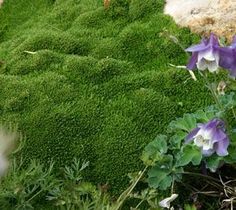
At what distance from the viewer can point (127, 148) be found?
3031 millimetres

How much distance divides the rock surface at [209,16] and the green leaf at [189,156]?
99cm

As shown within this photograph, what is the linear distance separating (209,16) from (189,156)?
116 cm

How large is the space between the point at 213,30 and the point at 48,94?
949 millimetres

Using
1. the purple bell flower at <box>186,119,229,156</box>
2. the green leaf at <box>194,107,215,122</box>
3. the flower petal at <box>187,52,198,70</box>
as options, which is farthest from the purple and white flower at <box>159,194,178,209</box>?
the flower petal at <box>187,52,198,70</box>

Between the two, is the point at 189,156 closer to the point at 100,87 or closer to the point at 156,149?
the point at 156,149

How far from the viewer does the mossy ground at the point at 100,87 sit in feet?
10.0

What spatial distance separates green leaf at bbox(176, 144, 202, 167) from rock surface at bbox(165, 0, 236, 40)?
0.99 meters

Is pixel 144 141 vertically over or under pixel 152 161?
under

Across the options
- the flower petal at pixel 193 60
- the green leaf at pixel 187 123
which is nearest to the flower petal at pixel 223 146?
the green leaf at pixel 187 123

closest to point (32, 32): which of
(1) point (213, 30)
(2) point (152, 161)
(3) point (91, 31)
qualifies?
(3) point (91, 31)

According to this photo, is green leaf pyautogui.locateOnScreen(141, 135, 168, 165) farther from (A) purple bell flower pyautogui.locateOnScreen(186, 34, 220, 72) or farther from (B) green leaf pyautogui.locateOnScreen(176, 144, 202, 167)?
(A) purple bell flower pyautogui.locateOnScreen(186, 34, 220, 72)

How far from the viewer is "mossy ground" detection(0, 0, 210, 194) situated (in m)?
3.06

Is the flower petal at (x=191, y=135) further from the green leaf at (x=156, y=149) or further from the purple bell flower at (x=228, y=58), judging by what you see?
the purple bell flower at (x=228, y=58)

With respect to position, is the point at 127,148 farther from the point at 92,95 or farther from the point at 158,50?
the point at 158,50
